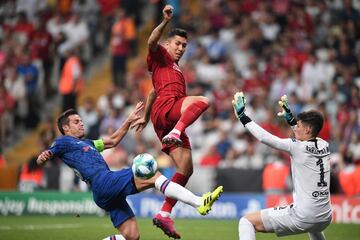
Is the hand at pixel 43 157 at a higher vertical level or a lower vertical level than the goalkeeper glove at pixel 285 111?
lower

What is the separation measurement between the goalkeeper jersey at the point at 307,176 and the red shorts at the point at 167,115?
5.53 ft

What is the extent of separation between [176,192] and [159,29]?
2.27 meters

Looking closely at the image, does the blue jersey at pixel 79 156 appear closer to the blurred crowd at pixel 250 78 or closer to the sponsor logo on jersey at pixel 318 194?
the sponsor logo on jersey at pixel 318 194

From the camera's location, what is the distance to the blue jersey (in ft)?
36.3

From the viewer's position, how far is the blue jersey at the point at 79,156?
1108cm

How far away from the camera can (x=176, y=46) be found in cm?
1216

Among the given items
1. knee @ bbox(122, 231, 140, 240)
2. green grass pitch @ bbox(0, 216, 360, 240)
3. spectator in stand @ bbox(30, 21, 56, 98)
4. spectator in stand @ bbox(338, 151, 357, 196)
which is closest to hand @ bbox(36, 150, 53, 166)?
knee @ bbox(122, 231, 140, 240)

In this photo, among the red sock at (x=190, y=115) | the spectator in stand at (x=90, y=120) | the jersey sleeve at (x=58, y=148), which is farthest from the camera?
the spectator in stand at (x=90, y=120)

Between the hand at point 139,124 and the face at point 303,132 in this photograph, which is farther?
the hand at point 139,124

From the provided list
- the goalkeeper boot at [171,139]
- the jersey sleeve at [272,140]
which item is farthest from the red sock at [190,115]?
the jersey sleeve at [272,140]

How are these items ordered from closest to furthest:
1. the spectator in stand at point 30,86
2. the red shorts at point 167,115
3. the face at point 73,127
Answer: the face at point 73,127
the red shorts at point 167,115
the spectator in stand at point 30,86

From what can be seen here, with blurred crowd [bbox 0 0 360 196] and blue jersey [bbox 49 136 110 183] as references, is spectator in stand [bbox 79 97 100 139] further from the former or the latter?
blue jersey [bbox 49 136 110 183]

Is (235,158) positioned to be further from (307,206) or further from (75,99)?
(307,206)

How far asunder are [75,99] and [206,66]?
12.3 feet
